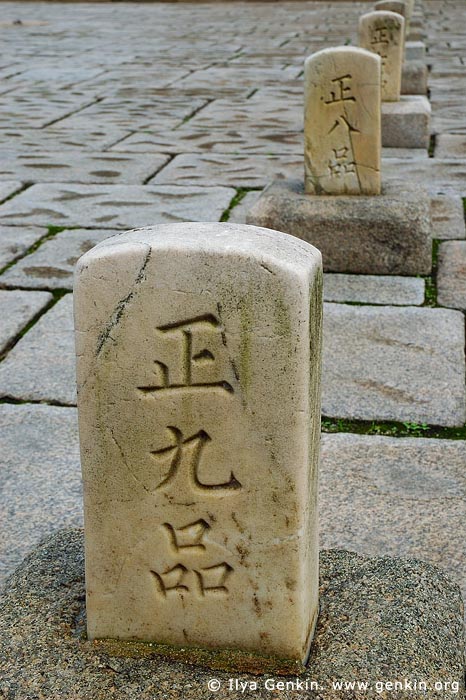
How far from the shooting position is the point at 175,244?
1.47 metres

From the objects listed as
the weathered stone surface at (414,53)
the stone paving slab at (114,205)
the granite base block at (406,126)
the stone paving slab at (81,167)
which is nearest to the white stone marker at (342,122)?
the stone paving slab at (114,205)

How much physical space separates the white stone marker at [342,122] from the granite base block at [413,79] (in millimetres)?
3806

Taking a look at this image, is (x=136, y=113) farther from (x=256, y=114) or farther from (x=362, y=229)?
(x=362, y=229)

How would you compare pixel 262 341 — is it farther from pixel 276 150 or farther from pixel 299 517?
pixel 276 150

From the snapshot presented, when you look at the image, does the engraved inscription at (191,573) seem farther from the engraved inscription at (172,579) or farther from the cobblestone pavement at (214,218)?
the cobblestone pavement at (214,218)

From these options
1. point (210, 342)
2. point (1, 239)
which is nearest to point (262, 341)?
point (210, 342)

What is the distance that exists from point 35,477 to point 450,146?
15.3 ft

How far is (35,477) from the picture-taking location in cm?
260

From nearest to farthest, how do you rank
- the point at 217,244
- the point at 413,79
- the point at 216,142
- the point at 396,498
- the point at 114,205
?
the point at 217,244 → the point at 396,498 → the point at 114,205 → the point at 216,142 → the point at 413,79

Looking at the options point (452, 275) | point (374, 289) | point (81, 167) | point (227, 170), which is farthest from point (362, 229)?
point (81, 167)

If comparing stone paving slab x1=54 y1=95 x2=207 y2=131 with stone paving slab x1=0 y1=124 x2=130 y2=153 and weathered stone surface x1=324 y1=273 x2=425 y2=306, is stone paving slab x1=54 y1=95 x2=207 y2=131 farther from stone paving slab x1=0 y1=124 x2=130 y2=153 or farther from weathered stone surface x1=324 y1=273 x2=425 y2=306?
weathered stone surface x1=324 y1=273 x2=425 y2=306

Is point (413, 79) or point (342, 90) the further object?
point (413, 79)

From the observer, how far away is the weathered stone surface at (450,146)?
6203 millimetres

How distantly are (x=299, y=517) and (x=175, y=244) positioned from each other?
498mm
